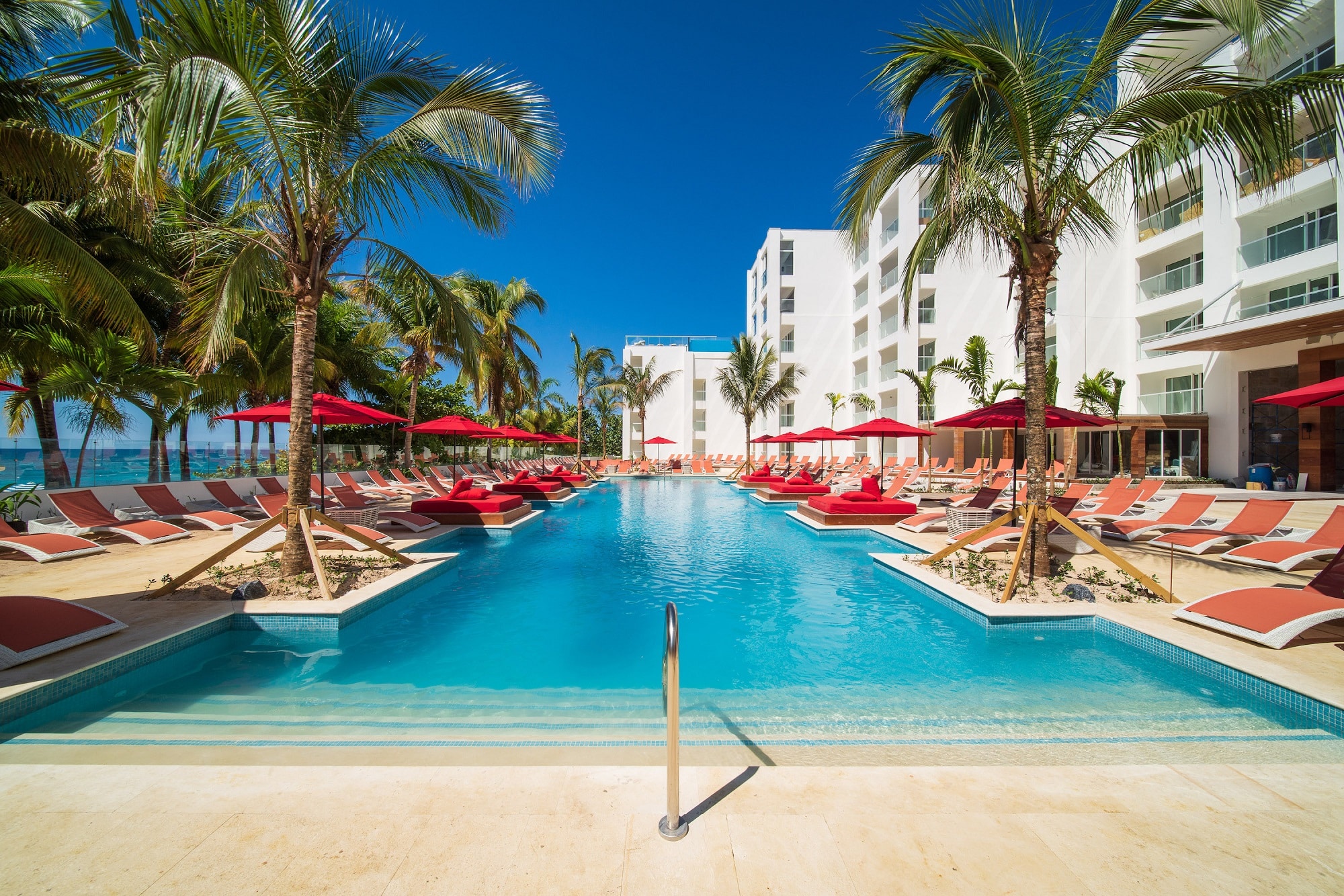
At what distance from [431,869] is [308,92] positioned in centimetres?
657

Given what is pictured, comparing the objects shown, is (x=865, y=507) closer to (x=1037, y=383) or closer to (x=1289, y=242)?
(x=1037, y=383)

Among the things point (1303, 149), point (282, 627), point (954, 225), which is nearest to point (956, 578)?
point (954, 225)

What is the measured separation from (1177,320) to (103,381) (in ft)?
99.4

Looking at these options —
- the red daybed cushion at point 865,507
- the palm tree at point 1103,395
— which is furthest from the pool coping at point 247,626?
the palm tree at point 1103,395

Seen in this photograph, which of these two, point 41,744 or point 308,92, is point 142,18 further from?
point 41,744

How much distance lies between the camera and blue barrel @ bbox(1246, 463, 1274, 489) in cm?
1681

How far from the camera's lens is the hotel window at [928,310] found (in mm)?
26438

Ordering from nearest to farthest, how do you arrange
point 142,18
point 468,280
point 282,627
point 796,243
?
point 142,18 < point 282,627 < point 468,280 < point 796,243

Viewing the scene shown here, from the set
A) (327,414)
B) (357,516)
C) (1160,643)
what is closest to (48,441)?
(327,414)

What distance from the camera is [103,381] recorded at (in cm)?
1073

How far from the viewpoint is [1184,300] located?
64.4 ft

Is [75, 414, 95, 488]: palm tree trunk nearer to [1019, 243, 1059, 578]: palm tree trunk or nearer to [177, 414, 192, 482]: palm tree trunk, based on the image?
[177, 414, 192, 482]: palm tree trunk

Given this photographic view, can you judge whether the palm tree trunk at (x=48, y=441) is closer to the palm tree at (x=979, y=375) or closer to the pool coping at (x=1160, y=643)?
the pool coping at (x=1160, y=643)

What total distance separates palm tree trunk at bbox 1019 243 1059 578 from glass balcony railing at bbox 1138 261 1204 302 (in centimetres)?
1898
